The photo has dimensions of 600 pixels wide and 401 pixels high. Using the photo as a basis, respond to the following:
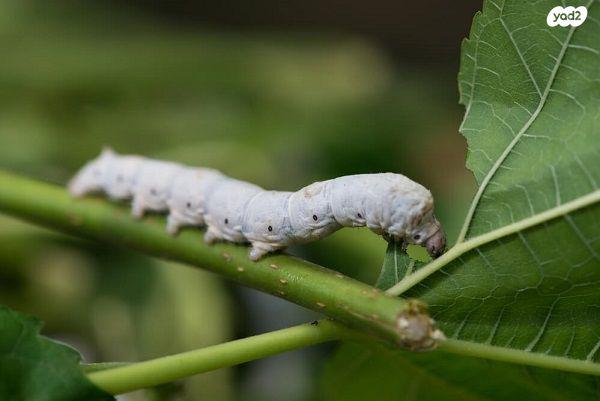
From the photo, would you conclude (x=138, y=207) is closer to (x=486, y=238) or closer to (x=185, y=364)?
(x=185, y=364)

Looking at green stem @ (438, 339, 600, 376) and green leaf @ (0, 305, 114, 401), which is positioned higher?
green leaf @ (0, 305, 114, 401)

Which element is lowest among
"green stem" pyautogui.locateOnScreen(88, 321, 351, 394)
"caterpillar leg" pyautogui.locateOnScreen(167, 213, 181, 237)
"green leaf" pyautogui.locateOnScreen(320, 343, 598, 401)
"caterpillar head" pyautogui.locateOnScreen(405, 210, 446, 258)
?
"green leaf" pyautogui.locateOnScreen(320, 343, 598, 401)

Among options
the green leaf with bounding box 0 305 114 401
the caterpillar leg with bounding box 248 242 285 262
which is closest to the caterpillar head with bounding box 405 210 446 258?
the caterpillar leg with bounding box 248 242 285 262

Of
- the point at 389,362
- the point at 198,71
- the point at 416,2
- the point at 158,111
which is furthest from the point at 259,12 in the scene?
the point at 389,362

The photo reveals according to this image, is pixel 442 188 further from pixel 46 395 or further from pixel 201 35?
pixel 46 395

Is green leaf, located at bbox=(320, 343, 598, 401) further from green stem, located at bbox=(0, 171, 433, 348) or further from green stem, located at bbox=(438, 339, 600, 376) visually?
green stem, located at bbox=(0, 171, 433, 348)

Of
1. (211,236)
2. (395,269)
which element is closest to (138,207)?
(211,236)

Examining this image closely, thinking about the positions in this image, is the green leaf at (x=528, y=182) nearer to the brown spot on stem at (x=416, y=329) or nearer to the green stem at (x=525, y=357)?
the green stem at (x=525, y=357)

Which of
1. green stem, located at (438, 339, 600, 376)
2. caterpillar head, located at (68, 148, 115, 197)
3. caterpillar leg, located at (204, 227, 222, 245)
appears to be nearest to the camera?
green stem, located at (438, 339, 600, 376)
